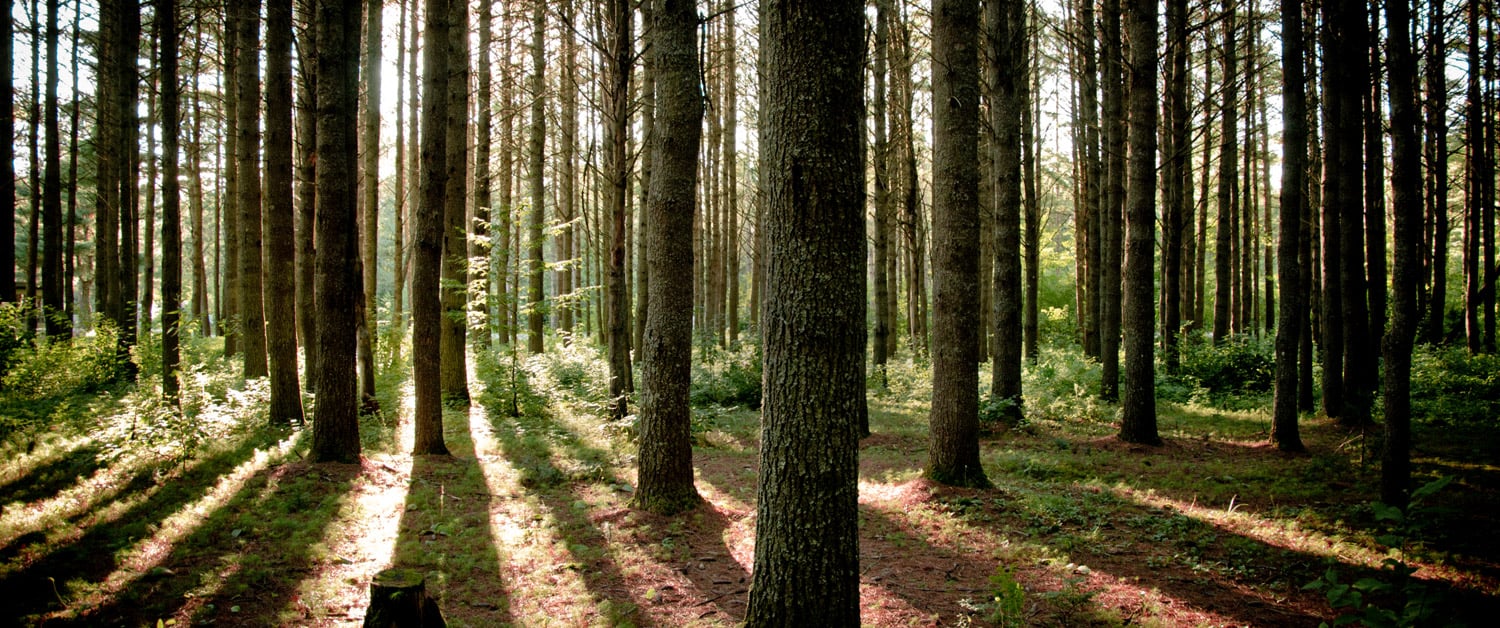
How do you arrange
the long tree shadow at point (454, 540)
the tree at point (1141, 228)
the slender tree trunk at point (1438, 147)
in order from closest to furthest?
the long tree shadow at point (454, 540), the tree at point (1141, 228), the slender tree trunk at point (1438, 147)

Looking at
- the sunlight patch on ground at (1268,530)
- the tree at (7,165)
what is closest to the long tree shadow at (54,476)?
the tree at (7,165)

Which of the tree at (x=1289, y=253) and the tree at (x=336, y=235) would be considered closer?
the tree at (x=336, y=235)

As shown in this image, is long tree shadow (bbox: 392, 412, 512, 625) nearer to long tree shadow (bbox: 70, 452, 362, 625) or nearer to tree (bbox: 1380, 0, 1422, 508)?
long tree shadow (bbox: 70, 452, 362, 625)

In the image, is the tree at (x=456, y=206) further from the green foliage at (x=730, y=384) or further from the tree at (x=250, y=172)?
the green foliage at (x=730, y=384)

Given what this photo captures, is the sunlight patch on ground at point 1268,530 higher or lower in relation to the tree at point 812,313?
lower

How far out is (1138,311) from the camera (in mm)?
9852

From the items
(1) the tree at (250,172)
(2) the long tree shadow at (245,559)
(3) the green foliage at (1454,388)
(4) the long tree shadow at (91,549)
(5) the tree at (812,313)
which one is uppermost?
(1) the tree at (250,172)

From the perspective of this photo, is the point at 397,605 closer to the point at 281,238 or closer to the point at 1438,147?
the point at 281,238

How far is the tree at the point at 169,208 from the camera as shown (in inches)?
396

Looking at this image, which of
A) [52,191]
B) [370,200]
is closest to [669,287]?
[370,200]

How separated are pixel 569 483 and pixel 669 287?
295cm

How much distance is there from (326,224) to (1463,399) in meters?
17.3

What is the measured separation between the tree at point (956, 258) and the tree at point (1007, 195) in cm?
188

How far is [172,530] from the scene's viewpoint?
566cm
